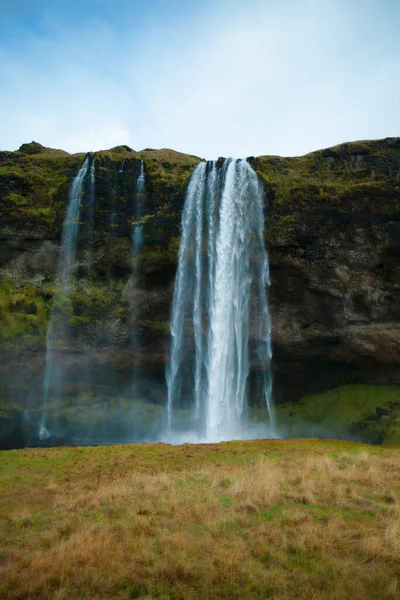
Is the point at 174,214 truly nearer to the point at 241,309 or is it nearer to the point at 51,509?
the point at 241,309

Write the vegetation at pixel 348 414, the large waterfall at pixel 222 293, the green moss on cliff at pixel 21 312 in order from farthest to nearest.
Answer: the green moss on cliff at pixel 21 312
the large waterfall at pixel 222 293
the vegetation at pixel 348 414

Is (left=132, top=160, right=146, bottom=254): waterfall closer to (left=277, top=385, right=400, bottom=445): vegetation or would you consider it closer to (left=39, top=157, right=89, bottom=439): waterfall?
(left=39, top=157, right=89, bottom=439): waterfall

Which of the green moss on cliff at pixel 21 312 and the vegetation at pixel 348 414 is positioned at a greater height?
the green moss on cliff at pixel 21 312

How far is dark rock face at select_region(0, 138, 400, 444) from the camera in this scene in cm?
3366

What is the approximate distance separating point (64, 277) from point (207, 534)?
3227cm

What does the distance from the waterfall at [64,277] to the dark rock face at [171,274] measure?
62 centimetres

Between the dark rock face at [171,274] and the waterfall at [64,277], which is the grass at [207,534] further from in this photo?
the waterfall at [64,277]

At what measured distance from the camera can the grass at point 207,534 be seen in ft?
19.4

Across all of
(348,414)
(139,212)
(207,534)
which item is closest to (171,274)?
(139,212)

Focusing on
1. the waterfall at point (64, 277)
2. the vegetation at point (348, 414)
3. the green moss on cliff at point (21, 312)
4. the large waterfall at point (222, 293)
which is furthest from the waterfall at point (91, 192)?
the vegetation at point (348, 414)

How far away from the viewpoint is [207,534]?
7.93m

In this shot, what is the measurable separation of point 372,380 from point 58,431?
27825mm

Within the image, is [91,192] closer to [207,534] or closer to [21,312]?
[21,312]

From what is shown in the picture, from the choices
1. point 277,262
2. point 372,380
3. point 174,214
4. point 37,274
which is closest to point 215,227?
point 174,214
